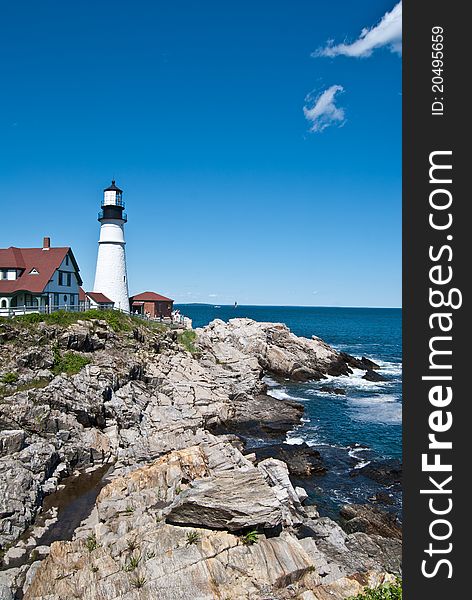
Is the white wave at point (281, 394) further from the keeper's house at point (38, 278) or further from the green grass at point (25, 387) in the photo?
the green grass at point (25, 387)

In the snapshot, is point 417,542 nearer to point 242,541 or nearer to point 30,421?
point 242,541

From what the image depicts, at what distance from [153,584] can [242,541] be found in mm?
2812

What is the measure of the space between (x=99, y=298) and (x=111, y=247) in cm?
598

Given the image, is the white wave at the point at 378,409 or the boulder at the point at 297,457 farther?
the white wave at the point at 378,409

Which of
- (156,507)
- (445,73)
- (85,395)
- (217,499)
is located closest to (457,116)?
(445,73)

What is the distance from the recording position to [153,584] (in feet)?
41.4

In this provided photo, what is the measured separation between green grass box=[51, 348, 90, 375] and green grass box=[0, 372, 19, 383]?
2.74m

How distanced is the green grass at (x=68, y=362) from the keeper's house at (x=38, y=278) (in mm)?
7731

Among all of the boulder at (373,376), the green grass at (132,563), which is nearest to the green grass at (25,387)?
the green grass at (132,563)

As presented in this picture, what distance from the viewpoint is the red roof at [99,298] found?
4950cm

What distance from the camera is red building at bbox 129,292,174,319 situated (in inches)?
2362

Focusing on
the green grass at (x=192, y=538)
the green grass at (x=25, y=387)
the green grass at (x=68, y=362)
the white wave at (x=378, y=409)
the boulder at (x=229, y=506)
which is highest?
the green grass at (x=68, y=362)

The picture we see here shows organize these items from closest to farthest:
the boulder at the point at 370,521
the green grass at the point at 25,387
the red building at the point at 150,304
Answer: the boulder at the point at 370,521 → the green grass at the point at 25,387 → the red building at the point at 150,304

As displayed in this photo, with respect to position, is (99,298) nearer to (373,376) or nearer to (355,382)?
(355,382)
